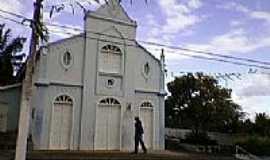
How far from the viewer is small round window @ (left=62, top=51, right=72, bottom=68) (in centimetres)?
2069

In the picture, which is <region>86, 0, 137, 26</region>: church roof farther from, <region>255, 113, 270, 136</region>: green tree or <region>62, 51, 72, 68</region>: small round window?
<region>255, 113, 270, 136</region>: green tree

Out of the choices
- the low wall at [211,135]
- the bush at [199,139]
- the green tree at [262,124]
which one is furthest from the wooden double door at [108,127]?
the green tree at [262,124]

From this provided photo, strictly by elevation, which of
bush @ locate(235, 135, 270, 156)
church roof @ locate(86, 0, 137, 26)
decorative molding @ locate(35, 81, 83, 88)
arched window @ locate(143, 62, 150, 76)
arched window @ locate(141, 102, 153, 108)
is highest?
church roof @ locate(86, 0, 137, 26)

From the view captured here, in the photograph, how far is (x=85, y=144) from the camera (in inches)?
808

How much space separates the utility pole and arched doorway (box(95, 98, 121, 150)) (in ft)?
39.1

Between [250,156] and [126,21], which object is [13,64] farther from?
[250,156]

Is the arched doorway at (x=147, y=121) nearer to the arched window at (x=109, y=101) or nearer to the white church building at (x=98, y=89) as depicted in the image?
the white church building at (x=98, y=89)

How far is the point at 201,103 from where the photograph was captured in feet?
92.6

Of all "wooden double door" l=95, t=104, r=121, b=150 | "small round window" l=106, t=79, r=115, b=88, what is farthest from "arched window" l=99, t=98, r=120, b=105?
"small round window" l=106, t=79, r=115, b=88

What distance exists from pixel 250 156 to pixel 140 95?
23.5 feet

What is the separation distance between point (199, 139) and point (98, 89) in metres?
9.90

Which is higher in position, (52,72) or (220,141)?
(52,72)

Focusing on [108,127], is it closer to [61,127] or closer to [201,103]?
[61,127]

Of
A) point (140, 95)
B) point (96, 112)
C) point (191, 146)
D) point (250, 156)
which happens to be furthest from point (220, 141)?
point (96, 112)
